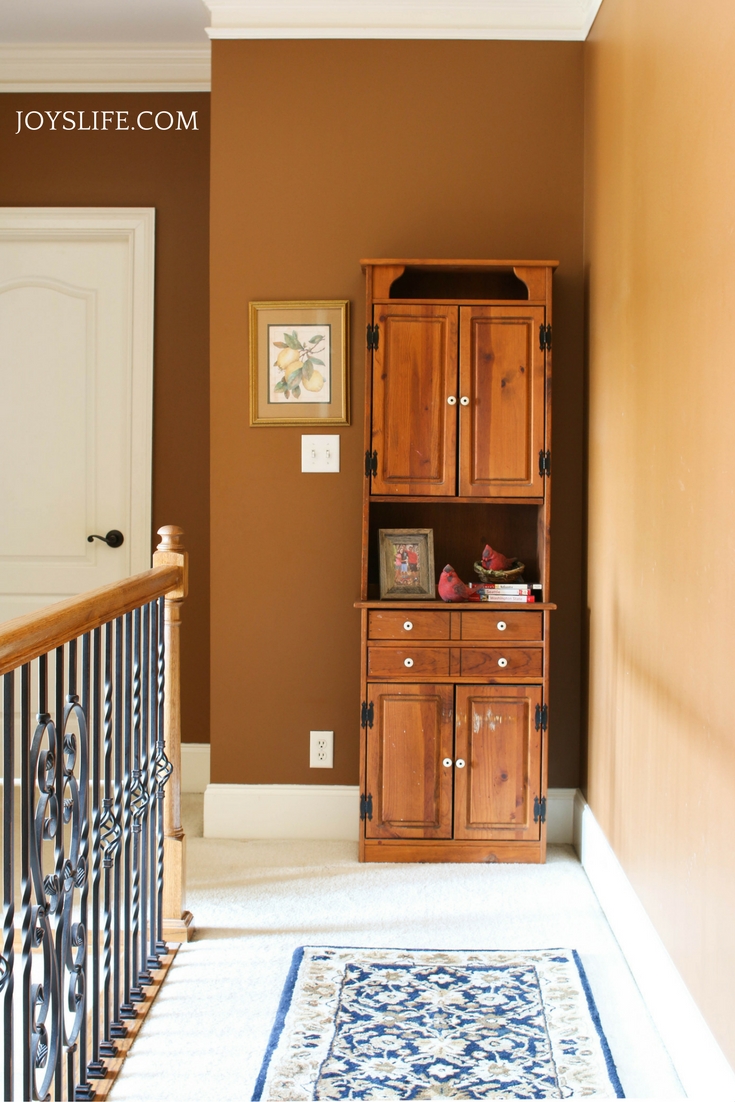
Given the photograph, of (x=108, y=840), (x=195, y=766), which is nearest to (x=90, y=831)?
(x=108, y=840)

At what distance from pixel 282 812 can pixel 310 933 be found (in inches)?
31.5

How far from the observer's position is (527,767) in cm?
293

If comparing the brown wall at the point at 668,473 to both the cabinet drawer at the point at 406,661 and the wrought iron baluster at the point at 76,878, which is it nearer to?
the cabinet drawer at the point at 406,661

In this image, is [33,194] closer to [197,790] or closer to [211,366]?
[211,366]

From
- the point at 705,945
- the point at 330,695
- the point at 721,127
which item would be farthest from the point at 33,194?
the point at 705,945

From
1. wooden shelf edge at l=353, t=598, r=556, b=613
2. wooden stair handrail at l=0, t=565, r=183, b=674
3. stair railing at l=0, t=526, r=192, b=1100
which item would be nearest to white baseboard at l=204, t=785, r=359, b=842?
stair railing at l=0, t=526, r=192, b=1100

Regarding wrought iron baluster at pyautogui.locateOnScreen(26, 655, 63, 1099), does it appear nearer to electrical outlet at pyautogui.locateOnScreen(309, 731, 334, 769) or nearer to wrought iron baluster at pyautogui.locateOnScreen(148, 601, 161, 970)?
wrought iron baluster at pyautogui.locateOnScreen(148, 601, 161, 970)

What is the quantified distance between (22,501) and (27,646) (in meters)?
2.61

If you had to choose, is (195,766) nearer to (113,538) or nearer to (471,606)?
(113,538)

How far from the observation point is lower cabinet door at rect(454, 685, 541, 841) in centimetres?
293

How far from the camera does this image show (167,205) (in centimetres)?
367

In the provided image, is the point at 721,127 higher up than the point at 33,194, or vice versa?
the point at 33,194

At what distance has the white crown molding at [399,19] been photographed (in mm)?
3068

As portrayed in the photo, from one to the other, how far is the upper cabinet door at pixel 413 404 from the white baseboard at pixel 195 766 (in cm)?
147
